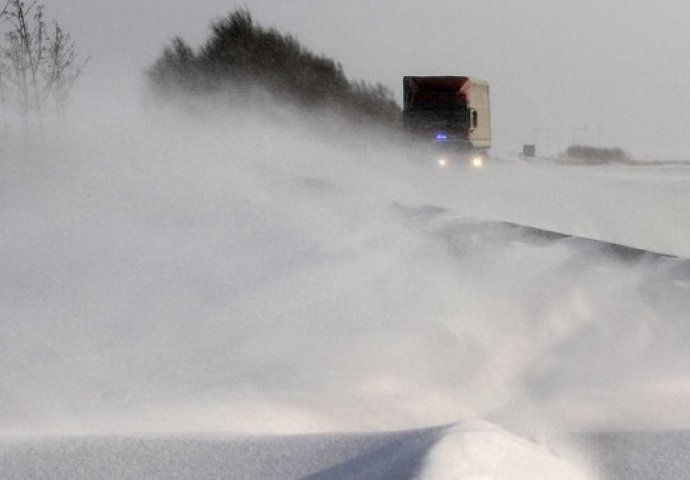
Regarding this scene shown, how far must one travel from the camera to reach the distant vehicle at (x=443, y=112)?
30.2 metres

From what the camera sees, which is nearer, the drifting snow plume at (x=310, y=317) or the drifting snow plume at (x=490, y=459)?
the drifting snow plume at (x=490, y=459)

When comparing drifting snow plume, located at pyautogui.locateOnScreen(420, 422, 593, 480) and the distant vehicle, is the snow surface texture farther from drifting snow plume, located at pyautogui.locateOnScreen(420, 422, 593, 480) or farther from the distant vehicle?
the distant vehicle

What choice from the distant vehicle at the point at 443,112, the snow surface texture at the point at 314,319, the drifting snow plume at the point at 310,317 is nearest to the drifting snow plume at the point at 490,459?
the snow surface texture at the point at 314,319

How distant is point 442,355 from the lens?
6.82 meters

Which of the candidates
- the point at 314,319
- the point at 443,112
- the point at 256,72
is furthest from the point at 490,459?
the point at 256,72

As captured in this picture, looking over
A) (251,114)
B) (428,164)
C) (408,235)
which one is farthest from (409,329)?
(251,114)

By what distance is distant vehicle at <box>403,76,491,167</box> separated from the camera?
99.1 feet

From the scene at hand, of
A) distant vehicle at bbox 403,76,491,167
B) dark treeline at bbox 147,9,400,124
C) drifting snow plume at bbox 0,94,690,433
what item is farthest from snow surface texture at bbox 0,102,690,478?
dark treeline at bbox 147,9,400,124

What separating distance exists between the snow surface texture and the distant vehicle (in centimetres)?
1361

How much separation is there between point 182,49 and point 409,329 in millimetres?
51869

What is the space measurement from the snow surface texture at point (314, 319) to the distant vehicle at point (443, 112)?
1361 cm

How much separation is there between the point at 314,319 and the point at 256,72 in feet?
167

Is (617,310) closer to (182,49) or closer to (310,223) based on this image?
(310,223)

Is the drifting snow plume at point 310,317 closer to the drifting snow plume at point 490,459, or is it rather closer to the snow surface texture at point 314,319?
the snow surface texture at point 314,319
